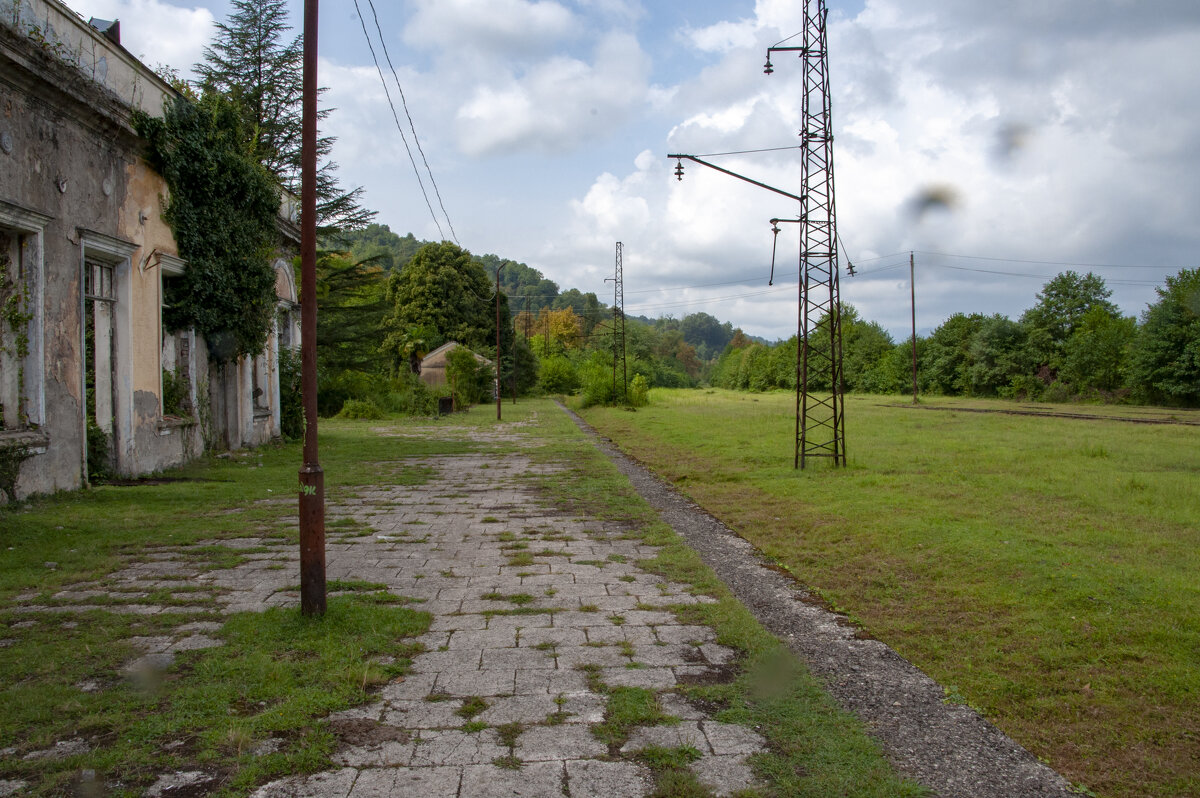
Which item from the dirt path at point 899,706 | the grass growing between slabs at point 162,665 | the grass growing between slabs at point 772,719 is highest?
the grass growing between slabs at point 162,665

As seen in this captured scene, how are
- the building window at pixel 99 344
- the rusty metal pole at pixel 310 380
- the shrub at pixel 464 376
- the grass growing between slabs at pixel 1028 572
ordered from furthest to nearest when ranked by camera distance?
the shrub at pixel 464 376 → the building window at pixel 99 344 → the rusty metal pole at pixel 310 380 → the grass growing between slabs at pixel 1028 572

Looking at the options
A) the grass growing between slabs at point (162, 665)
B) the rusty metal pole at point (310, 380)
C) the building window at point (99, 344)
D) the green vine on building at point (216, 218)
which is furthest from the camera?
the green vine on building at point (216, 218)

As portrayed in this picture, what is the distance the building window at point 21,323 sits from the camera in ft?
28.1

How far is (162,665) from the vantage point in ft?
13.4

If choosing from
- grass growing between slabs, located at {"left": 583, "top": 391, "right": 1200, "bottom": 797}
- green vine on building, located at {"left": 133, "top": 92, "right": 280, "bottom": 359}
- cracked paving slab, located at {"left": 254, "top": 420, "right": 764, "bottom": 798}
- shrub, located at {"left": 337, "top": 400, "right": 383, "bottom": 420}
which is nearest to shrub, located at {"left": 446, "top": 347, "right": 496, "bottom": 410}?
shrub, located at {"left": 337, "top": 400, "right": 383, "bottom": 420}

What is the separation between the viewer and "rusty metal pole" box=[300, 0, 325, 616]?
4.61 metres

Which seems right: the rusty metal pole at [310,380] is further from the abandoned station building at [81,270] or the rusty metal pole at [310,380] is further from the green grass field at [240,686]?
the abandoned station building at [81,270]

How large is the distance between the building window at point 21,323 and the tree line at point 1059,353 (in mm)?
24539

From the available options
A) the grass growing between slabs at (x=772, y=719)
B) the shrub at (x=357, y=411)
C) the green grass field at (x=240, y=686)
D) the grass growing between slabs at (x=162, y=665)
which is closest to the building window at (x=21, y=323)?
the grass growing between slabs at (x=162, y=665)

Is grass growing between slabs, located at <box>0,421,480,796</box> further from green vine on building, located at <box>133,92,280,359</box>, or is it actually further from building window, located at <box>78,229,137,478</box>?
green vine on building, located at <box>133,92,280,359</box>

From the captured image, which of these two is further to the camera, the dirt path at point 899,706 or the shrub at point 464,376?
the shrub at point 464,376

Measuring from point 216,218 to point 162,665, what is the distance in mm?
11497

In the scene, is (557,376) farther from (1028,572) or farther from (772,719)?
(772,719)

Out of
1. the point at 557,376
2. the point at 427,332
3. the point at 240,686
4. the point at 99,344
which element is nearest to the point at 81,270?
the point at 99,344
